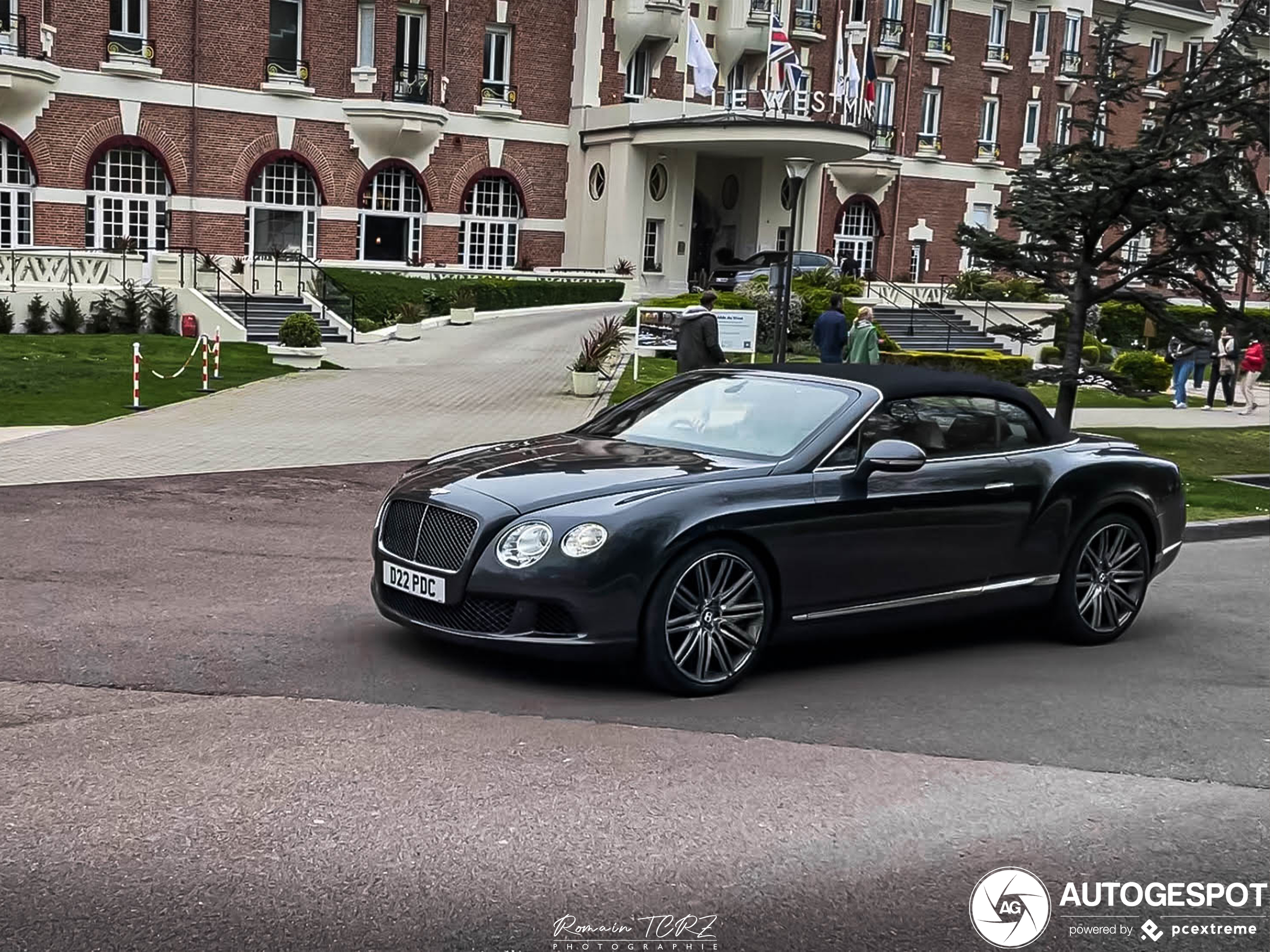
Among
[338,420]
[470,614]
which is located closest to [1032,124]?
[338,420]

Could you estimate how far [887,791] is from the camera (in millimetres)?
5355

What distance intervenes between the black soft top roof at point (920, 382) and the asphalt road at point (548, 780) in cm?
135

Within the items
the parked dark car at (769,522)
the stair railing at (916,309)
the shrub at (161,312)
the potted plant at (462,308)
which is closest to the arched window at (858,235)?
the stair railing at (916,309)

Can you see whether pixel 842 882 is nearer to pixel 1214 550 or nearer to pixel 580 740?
pixel 580 740

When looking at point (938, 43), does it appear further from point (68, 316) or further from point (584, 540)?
point (584, 540)

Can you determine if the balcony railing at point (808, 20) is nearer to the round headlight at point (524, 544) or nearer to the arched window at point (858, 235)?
the arched window at point (858, 235)

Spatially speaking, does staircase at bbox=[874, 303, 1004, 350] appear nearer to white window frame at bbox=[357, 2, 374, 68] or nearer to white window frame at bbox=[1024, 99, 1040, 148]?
white window frame at bbox=[357, 2, 374, 68]

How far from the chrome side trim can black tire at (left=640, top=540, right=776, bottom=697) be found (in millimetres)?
320

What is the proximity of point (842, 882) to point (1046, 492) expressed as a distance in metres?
3.96

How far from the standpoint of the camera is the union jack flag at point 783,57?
37.7m

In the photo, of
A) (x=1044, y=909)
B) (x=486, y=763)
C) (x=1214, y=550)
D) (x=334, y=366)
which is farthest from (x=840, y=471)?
(x=334, y=366)

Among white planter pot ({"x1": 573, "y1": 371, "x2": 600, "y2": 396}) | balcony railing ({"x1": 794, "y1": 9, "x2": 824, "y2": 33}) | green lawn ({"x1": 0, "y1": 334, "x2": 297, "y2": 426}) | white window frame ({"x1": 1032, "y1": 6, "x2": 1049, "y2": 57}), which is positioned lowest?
green lawn ({"x1": 0, "y1": 334, "x2": 297, "y2": 426})

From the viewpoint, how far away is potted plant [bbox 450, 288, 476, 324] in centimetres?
3569

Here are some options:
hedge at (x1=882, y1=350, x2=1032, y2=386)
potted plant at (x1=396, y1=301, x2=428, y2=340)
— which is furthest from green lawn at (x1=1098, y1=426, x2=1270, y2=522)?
potted plant at (x1=396, y1=301, x2=428, y2=340)
